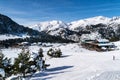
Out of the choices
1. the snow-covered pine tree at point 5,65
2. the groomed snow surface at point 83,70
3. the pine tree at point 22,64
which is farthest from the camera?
the pine tree at point 22,64

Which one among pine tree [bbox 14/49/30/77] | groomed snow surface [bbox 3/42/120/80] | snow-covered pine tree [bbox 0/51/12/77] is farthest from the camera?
pine tree [bbox 14/49/30/77]

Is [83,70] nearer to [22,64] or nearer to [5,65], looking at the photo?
[22,64]

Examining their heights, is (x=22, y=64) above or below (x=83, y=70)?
above

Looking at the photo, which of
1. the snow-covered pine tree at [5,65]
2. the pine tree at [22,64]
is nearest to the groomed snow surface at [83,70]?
the pine tree at [22,64]

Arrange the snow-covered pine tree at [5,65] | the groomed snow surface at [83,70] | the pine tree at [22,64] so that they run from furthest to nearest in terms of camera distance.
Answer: the pine tree at [22,64] → the snow-covered pine tree at [5,65] → the groomed snow surface at [83,70]

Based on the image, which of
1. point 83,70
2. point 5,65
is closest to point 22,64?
point 5,65

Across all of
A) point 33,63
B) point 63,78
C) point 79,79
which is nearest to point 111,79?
point 79,79

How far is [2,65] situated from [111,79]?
59.4ft

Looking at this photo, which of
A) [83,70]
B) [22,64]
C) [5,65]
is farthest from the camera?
[83,70]

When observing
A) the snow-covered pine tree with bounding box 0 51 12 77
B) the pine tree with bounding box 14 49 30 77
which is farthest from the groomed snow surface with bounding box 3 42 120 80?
the snow-covered pine tree with bounding box 0 51 12 77

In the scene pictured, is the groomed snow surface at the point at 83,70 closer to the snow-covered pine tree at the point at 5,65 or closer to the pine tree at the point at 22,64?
the pine tree at the point at 22,64

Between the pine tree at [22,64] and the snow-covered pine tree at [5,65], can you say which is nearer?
the snow-covered pine tree at [5,65]

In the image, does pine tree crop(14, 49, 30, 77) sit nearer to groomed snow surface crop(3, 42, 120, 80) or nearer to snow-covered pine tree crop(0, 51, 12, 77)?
snow-covered pine tree crop(0, 51, 12, 77)

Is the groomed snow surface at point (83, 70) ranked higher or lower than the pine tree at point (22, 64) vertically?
lower
